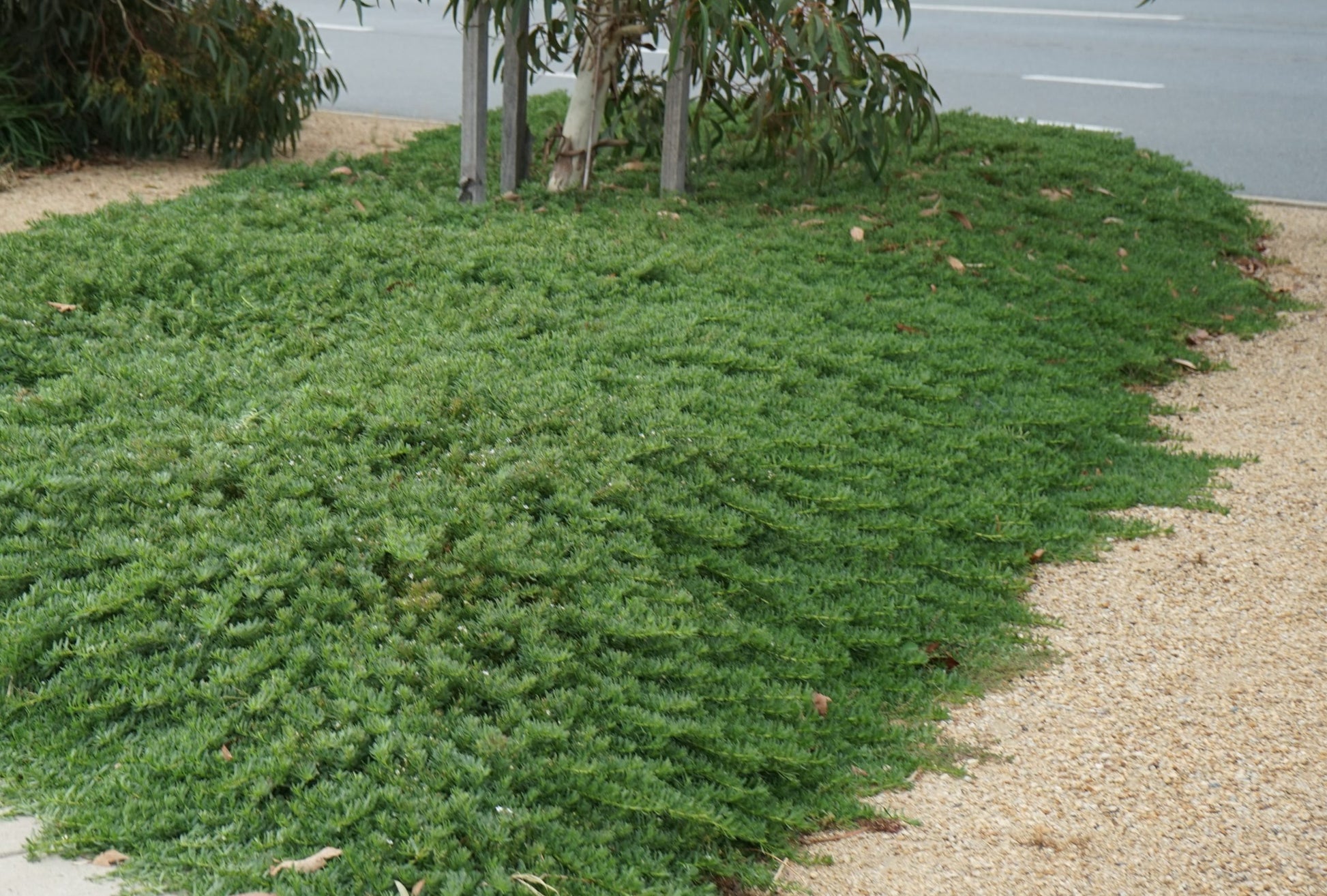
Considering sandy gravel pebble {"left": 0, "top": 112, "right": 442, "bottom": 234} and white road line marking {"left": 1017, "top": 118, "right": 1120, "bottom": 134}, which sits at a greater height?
white road line marking {"left": 1017, "top": 118, "right": 1120, "bottom": 134}

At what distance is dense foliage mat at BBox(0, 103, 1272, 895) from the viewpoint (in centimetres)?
276

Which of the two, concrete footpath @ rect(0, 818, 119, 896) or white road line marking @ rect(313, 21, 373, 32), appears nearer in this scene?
concrete footpath @ rect(0, 818, 119, 896)

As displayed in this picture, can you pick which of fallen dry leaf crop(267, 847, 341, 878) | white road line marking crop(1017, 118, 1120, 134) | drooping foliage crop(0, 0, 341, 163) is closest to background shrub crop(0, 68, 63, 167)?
drooping foliage crop(0, 0, 341, 163)

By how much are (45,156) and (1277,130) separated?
8.92m

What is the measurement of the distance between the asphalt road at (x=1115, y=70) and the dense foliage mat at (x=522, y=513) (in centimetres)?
407

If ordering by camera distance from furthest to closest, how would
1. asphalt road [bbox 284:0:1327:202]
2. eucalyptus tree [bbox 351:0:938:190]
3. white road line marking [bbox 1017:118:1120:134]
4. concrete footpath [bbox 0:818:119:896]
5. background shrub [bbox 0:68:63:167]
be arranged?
asphalt road [bbox 284:0:1327:202]
white road line marking [bbox 1017:118:1120:134]
background shrub [bbox 0:68:63:167]
eucalyptus tree [bbox 351:0:938:190]
concrete footpath [bbox 0:818:119:896]

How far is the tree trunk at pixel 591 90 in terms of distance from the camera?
662cm

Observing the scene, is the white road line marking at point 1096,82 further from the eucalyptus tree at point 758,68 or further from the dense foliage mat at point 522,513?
the dense foliage mat at point 522,513

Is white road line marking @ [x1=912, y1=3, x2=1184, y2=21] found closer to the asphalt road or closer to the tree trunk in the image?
the asphalt road

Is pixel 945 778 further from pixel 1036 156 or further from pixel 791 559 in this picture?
pixel 1036 156

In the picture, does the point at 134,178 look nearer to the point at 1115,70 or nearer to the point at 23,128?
the point at 23,128

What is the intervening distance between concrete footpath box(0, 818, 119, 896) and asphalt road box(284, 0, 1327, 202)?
822cm

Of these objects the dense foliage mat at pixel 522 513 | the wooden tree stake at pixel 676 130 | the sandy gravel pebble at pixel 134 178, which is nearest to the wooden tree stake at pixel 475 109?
the dense foliage mat at pixel 522 513

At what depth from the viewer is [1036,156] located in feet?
25.7
